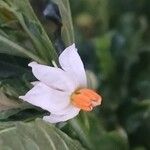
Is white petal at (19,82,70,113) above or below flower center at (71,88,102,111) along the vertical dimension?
above

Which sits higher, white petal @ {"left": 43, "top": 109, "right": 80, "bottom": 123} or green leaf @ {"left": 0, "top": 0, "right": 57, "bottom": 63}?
green leaf @ {"left": 0, "top": 0, "right": 57, "bottom": 63}

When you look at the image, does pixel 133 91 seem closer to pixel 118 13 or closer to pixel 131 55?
pixel 131 55

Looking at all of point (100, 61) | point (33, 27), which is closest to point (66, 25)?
point (33, 27)

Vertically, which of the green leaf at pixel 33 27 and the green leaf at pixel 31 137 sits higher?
the green leaf at pixel 33 27

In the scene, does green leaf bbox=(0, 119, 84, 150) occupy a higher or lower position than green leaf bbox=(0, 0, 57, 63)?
lower

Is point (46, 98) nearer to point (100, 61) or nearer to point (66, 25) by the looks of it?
point (66, 25)
